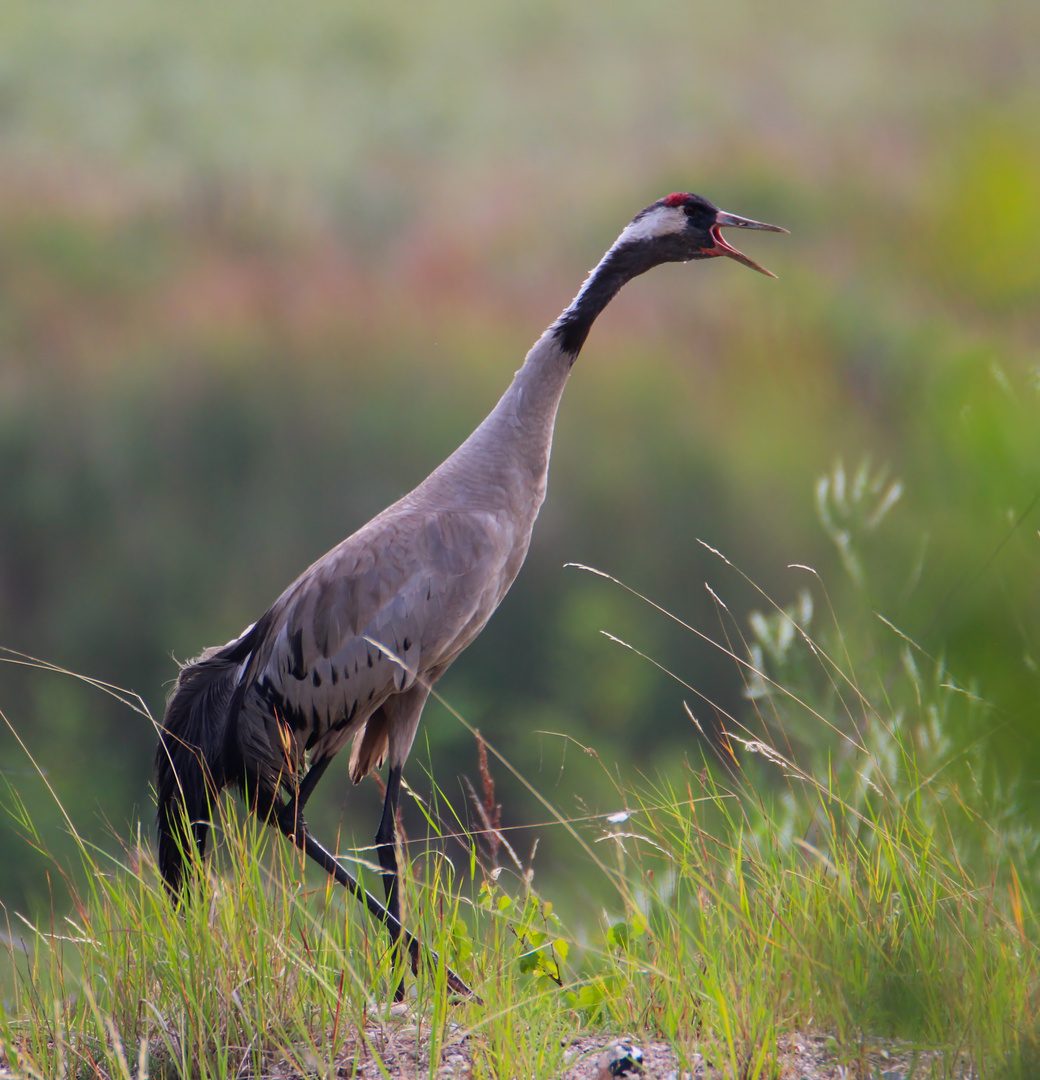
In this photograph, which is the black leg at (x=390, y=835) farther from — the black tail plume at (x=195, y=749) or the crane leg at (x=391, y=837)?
the black tail plume at (x=195, y=749)

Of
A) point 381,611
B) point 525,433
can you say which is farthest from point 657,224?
point 381,611

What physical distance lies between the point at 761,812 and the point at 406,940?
0.60 metres

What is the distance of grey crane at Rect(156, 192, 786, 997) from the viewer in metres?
2.18

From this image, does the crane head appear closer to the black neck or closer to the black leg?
the black neck

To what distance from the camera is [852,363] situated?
26.7 feet

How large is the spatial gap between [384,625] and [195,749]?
49cm

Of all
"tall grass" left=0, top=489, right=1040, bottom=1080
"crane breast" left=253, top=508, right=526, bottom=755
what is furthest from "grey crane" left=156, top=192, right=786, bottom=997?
"tall grass" left=0, top=489, right=1040, bottom=1080

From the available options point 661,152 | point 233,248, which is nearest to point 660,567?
point 661,152

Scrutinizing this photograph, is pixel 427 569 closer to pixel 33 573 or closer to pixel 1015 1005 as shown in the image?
pixel 1015 1005

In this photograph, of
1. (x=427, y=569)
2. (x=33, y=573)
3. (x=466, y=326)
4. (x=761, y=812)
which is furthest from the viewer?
(x=466, y=326)

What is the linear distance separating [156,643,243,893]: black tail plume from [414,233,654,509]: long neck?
2.13ft

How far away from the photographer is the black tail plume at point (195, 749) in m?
2.16

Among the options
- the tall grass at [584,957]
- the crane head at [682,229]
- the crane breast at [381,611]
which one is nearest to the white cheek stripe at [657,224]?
the crane head at [682,229]

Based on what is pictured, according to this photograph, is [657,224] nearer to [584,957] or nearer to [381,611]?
[381,611]
